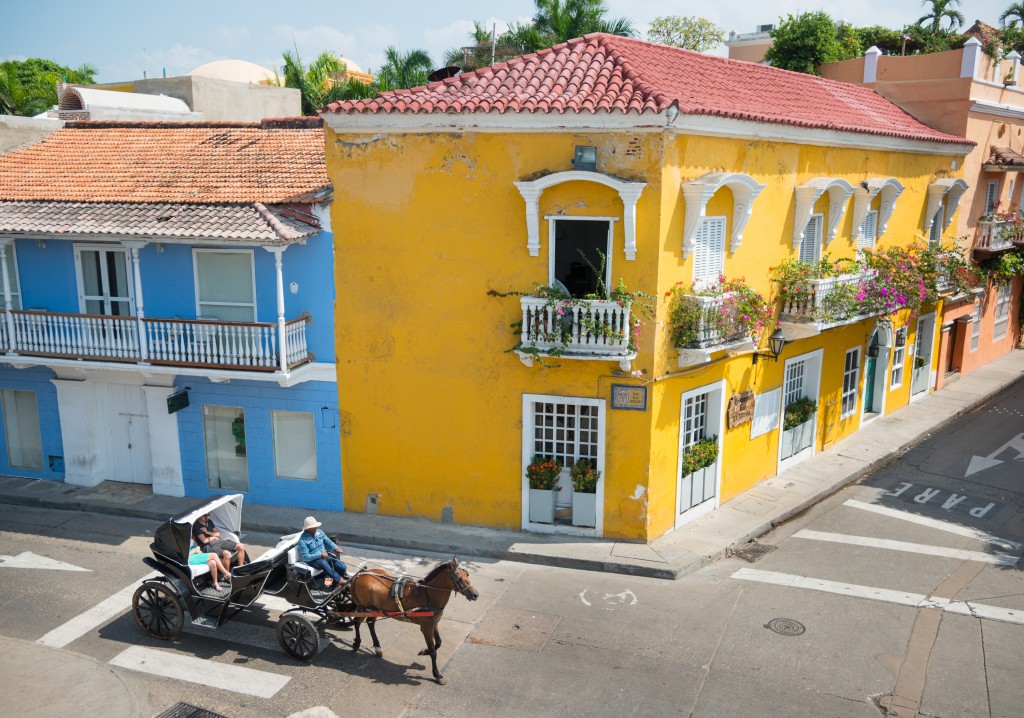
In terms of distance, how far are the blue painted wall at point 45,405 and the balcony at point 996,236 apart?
24.0m

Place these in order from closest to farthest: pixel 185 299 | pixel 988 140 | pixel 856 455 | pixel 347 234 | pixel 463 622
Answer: pixel 463 622
pixel 347 234
pixel 185 299
pixel 856 455
pixel 988 140

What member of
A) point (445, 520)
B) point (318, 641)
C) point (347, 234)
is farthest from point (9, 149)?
point (318, 641)

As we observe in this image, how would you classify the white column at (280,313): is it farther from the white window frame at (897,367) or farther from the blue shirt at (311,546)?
the white window frame at (897,367)

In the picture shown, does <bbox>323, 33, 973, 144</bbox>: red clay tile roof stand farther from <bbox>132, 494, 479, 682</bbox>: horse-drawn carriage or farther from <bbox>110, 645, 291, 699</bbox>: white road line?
<bbox>110, 645, 291, 699</bbox>: white road line

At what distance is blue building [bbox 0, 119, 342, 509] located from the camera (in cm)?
1460

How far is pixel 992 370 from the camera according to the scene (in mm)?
26391

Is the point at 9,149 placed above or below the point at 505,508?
above

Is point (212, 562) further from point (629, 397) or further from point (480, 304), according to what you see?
point (629, 397)

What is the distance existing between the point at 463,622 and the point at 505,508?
2.99 meters

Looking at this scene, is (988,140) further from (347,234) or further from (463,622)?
(463,622)

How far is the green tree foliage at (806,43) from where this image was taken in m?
24.7

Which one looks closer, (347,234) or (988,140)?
(347,234)

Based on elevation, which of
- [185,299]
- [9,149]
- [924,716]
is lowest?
[924,716]

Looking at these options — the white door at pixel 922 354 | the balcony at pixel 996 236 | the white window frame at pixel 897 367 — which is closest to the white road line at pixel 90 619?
the white window frame at pixel 897 367
